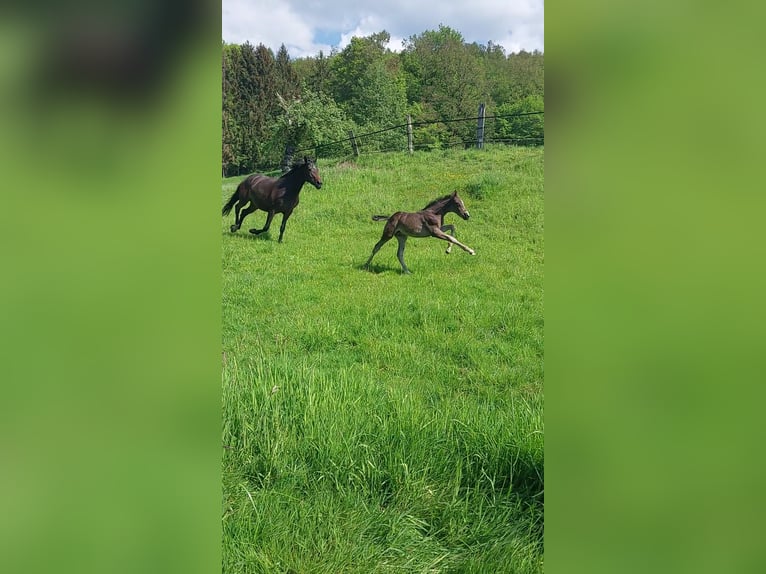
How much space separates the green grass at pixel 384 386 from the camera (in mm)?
1599

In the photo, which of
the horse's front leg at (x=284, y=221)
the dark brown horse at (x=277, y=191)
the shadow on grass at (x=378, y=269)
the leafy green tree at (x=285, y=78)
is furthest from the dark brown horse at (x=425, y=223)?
the leafy green tree at (x=285, y=78)

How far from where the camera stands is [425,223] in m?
6.29

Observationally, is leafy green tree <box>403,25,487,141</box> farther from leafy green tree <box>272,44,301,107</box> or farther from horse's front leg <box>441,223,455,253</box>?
horse's front leg <box>441,223,455,253</box>

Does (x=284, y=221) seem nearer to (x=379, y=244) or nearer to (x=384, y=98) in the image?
(x=379, y=244)

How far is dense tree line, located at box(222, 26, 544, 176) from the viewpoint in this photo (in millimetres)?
7746

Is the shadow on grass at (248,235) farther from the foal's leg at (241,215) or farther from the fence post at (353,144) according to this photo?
the fence post at (353,144)

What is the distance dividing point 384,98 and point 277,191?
2430 mm

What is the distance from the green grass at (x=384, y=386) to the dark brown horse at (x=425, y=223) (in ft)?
1.28

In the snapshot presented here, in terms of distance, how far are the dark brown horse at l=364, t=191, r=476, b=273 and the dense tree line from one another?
1.98 meters
